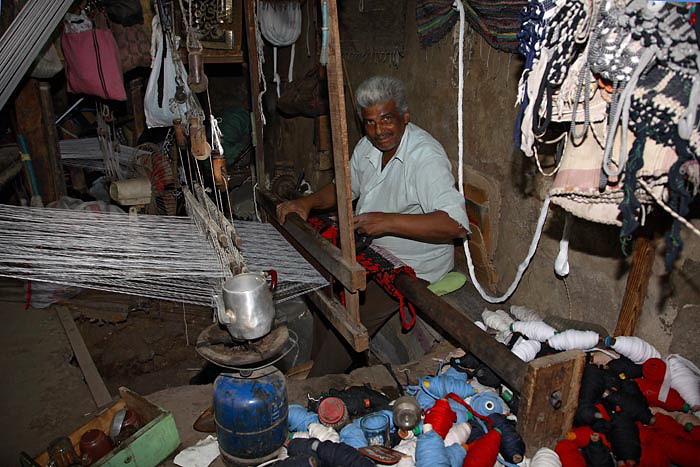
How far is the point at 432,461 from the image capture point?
5.56 ft

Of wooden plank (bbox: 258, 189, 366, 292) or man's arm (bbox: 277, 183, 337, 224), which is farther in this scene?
man's arm (bbox: 277, 183, 337, 224)

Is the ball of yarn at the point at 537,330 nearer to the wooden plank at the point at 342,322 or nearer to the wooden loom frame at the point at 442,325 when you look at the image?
the wooden loom frame at the point at 442,325

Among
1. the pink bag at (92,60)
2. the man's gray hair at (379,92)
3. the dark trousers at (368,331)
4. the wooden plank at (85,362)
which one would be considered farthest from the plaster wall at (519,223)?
the pink bag at (92,60)

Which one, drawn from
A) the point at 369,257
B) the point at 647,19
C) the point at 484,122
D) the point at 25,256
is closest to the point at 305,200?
the point at 369,257

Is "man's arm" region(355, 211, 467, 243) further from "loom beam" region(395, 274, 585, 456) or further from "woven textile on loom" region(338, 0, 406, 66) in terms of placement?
"woven textile on loom" region(338, 0, 406, 66)

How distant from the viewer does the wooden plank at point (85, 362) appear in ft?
9.93

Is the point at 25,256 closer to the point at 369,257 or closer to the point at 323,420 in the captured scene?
the point at 323,420

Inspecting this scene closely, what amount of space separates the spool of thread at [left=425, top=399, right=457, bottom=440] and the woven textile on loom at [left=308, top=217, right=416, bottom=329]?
0.89 meters

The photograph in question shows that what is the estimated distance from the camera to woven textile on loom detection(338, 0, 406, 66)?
13.1ft

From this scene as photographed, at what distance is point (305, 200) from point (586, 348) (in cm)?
222

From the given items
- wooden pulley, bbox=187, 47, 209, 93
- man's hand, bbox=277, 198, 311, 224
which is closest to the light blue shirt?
man's hand, bbox=277, 198, 311, 224

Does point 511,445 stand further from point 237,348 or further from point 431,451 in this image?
point 237,348

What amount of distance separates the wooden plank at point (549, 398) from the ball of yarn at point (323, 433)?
757mm

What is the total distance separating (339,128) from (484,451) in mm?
1425
